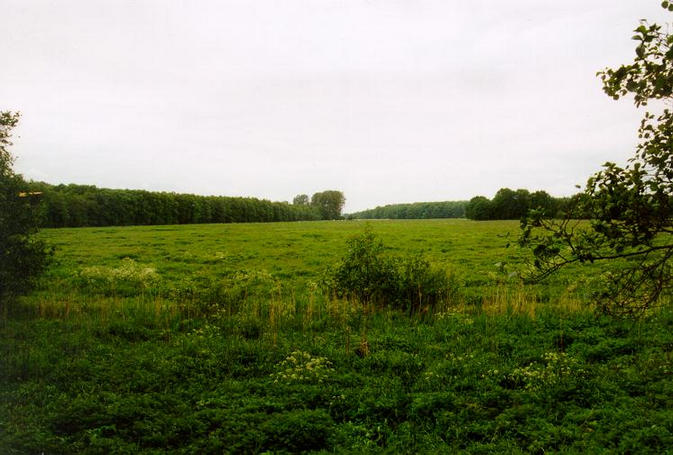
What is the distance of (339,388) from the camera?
25.2 ft

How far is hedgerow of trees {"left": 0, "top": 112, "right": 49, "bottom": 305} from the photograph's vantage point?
11.6m

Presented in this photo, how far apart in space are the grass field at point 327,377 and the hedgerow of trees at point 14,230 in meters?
0.86

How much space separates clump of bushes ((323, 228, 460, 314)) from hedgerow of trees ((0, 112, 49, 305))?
31.2 feet

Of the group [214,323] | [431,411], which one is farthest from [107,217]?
[431,411]

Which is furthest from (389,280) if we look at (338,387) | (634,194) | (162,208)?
(162,208)

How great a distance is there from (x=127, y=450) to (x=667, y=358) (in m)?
10.1

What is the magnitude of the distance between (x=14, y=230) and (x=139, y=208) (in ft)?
290

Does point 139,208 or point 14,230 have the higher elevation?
point 139,208

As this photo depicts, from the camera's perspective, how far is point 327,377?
314 inches

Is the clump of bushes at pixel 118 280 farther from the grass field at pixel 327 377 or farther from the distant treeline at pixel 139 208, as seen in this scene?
the distant treeline at pixel 139 208

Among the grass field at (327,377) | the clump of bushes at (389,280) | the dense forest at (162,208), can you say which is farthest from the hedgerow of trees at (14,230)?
the dense forest at (162,208)

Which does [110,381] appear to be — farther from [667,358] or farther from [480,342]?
[667,358]

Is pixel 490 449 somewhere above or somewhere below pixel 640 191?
below

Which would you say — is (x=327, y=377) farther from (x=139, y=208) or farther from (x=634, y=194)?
(x=139, y=208)
